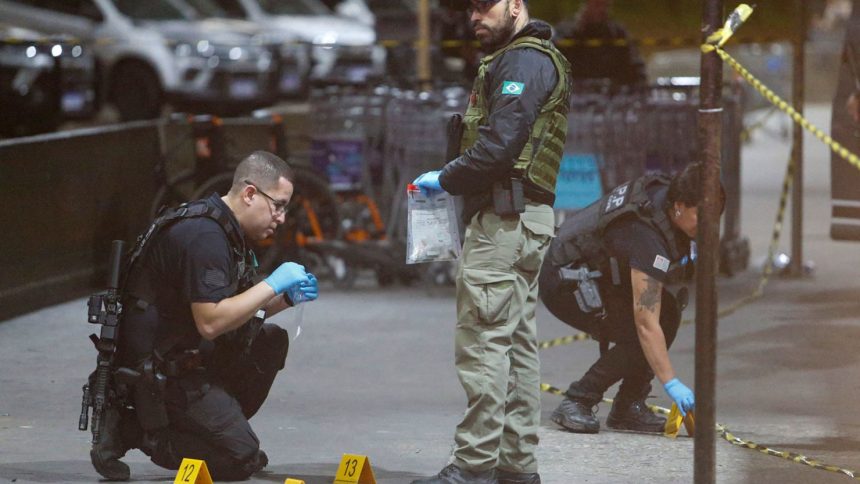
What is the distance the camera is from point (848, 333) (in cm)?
975

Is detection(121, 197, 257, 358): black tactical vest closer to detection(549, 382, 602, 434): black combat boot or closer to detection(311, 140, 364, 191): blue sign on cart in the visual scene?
detection(549, 382, 602, 434): black combat boot

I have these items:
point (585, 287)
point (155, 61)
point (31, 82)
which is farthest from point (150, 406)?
point (155, 61)

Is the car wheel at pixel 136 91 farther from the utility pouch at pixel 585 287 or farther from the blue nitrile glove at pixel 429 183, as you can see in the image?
the blue nitrile glove at pixel 429 183

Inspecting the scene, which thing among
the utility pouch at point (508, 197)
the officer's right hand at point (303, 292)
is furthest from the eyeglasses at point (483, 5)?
the officer's right hand at point (303, 292)

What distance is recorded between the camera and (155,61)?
68.4 feet

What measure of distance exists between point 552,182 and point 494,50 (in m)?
0.53

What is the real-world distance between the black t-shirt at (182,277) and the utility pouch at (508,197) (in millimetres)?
998

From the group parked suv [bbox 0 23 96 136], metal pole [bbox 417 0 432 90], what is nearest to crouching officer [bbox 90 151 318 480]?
metal pole [bbox 417 0 432 90]

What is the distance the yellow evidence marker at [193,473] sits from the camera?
19.5ft

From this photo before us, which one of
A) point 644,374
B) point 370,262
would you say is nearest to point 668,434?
point 644,374

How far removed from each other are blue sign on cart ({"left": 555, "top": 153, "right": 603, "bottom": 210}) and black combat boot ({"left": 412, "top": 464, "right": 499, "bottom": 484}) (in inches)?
209

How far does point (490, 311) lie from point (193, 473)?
3.91 feet

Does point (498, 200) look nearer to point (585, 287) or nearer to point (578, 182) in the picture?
point (585, 287)

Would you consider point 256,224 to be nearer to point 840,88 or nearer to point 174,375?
point 174,375
